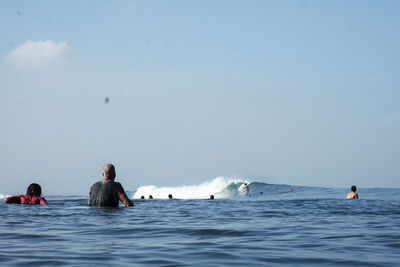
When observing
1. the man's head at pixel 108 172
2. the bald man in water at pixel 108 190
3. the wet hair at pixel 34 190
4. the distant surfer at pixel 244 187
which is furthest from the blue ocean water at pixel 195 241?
the distant surfer at pixel 244 187

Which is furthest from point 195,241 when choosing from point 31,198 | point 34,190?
point 31,198

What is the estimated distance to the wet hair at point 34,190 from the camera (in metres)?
13.1

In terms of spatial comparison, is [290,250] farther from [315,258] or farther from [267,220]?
[267,220]

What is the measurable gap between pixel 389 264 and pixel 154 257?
2369 mm

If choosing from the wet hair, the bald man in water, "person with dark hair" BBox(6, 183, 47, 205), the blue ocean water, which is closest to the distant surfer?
"person with dark hair" BBox(6, 183, 47, 205)

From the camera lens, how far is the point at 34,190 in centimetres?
1319

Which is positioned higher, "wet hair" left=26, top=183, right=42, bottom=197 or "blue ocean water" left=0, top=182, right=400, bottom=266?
"wet hair" left=26, top=183, right=42, bottom=197

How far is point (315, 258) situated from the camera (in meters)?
4.96

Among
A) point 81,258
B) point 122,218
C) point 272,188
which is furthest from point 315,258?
point 272,188

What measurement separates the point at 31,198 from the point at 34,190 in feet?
1.11

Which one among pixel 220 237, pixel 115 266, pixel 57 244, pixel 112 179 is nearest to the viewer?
pixel 115 266

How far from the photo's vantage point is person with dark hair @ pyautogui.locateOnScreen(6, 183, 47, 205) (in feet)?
43.3

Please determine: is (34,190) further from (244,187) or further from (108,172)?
(244,187)

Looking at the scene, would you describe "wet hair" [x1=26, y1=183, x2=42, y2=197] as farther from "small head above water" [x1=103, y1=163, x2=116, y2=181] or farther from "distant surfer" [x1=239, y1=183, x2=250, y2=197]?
"distant surfer" [x1=239, y1=183, x2=250, y2=197]
